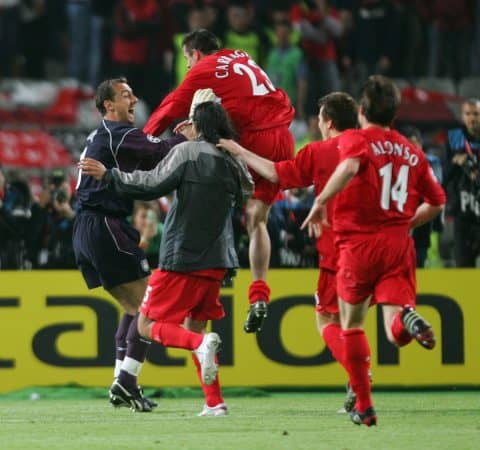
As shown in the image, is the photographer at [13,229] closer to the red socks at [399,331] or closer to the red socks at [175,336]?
the red socks at [175,336]

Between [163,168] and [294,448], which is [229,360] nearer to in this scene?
[163,168]

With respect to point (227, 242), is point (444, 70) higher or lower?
higher

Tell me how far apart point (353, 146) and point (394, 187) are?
37 centimetres

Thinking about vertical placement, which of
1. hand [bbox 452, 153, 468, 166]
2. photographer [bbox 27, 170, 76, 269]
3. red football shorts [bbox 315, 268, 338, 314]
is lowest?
red football shorts [bbox 315, 268, 338, 314]

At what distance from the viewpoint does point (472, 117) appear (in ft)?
43.2

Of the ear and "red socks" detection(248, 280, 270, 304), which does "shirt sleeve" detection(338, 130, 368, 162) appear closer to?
"red socks" detection(248, 280, 270, 304)

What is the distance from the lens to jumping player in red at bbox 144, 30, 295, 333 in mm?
9891

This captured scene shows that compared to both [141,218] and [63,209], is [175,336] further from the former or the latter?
[63,209]

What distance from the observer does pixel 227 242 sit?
9.11 meters

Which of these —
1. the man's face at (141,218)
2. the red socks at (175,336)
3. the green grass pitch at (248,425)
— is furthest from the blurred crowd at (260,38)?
the red socks at (175,336)

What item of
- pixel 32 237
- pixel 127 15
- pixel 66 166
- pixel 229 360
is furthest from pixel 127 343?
pixel 127 15

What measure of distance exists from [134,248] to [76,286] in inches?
91.3

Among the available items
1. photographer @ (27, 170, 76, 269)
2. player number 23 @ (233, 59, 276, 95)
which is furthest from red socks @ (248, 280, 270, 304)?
photographer @ (27, 170, 76, 269)

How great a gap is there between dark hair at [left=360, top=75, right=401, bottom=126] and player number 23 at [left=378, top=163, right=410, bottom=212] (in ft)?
0.90
